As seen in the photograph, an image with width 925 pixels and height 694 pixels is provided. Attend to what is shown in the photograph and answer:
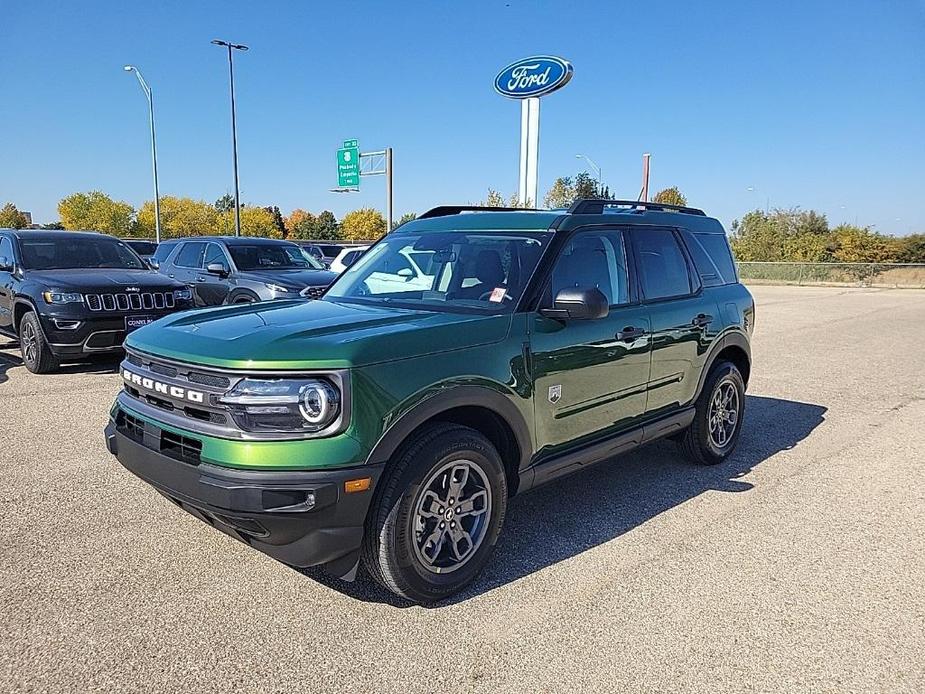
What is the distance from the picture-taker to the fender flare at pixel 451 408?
9.67 ft

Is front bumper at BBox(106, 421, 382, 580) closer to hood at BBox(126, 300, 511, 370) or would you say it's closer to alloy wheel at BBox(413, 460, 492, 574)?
alloy wheel at BBox(413, 460, 492, 574)

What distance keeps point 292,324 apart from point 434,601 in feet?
4.96

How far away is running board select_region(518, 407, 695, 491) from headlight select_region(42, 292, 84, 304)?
265 inches

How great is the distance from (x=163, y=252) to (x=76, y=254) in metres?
3.44

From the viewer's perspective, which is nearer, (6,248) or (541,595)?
(541,595)

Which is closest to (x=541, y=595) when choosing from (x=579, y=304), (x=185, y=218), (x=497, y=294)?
(x=579, y=304)

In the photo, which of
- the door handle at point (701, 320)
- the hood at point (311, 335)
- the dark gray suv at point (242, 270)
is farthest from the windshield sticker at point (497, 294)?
the dark gray suv at point (242, 270)

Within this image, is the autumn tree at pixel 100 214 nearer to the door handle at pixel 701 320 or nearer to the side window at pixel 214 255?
the side window at pixel 214 255

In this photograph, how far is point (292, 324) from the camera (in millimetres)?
3377

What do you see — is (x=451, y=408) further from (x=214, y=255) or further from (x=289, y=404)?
(x=214, y=255)

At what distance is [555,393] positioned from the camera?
3756 millimetres

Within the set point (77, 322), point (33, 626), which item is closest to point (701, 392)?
point (33, 626)

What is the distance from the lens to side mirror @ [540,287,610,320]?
141 inches

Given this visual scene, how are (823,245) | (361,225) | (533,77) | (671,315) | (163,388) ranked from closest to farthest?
(163,388), (671,315), (533,77), (823,245), (361,225)
